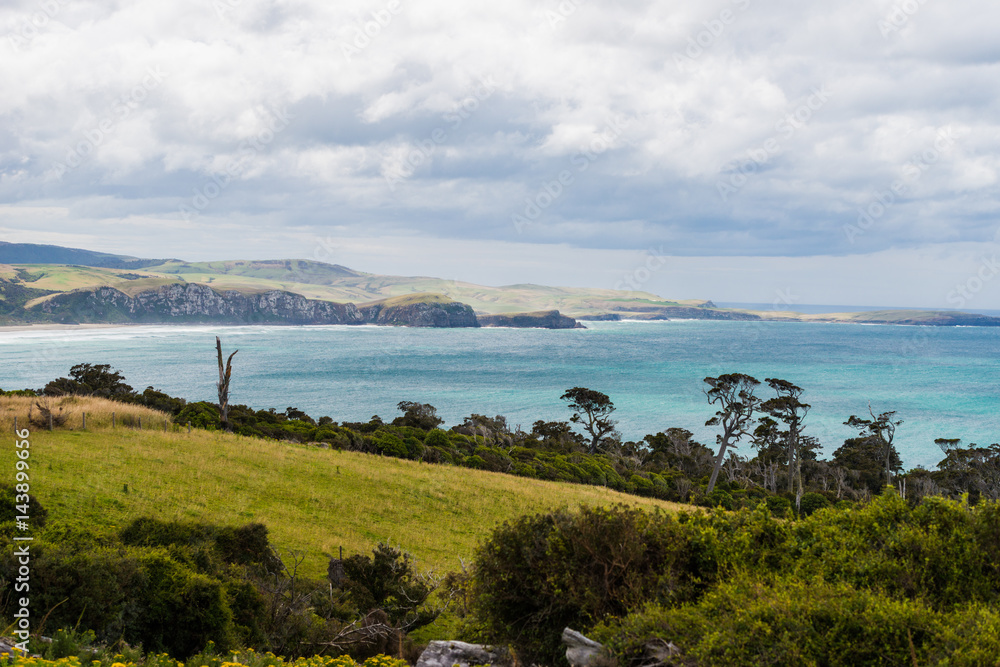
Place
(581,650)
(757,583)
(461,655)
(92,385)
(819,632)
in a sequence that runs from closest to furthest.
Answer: (819,632) → (581,650) → (757,583) → (461,655) → (92,385)

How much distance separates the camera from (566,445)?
172 feet

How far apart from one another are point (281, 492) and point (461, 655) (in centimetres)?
1347

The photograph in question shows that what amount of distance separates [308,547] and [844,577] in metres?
12.3

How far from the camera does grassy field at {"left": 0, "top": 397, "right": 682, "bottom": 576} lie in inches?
593

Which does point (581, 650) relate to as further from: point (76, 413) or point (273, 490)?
point (76, 413)

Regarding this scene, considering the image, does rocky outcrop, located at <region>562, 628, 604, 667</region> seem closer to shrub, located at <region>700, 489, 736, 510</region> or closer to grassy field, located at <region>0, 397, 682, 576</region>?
grassy field, located at <region>0, 397, 682, 576</region>

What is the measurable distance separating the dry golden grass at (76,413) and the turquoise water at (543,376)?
4069 centimetres

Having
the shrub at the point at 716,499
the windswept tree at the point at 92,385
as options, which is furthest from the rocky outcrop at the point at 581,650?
the windswept tree at the point at 92,385

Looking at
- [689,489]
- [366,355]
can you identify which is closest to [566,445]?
[689,489]

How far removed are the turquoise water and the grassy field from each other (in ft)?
138

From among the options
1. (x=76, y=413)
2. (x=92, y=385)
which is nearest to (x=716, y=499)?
(x=76, y=413)

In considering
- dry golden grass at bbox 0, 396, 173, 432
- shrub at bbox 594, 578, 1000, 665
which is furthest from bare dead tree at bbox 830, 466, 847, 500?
dry golden grass at bbox 0, 396, 173, 432

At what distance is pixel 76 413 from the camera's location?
2350 cm

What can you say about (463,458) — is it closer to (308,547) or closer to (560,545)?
(308,547)
